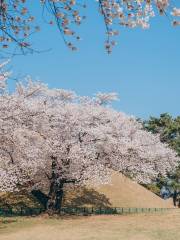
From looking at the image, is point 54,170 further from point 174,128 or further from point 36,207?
point 174,128

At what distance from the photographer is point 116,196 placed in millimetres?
61406

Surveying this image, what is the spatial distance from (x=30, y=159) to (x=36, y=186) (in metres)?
3.81

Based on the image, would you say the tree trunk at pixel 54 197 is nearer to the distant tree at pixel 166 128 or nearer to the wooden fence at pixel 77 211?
the wooden fence at pixel 77 211

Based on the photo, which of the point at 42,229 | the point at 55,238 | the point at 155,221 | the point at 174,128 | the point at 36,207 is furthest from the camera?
the point at 174,128

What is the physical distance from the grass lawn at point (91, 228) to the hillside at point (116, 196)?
10151 mm

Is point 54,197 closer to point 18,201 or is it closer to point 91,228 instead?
point 18,201

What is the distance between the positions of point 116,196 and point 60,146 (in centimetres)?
1866

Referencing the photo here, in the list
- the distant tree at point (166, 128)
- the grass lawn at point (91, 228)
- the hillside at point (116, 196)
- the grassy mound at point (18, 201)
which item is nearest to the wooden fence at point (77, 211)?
the grassy mound at point (18, 201)

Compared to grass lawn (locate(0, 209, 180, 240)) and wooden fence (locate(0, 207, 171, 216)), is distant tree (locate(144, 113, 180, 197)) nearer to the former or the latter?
wooden fence (locate(0, 207, 171, 216))

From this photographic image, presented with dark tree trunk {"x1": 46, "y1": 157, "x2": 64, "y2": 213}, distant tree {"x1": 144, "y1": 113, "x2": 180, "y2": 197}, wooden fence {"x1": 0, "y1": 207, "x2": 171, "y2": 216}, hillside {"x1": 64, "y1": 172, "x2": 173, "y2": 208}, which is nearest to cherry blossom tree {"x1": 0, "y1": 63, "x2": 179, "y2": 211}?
dark tree trunk {"x1": 46, "y1": 157, "x2": 64, "y2": 213}

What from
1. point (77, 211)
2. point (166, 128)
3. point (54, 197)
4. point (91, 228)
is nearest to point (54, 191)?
point (54, 197)

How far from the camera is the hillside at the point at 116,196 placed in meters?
56.8

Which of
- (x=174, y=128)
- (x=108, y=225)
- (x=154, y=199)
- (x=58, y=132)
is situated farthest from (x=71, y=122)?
(x=174, y=128)

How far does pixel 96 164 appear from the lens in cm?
4722
